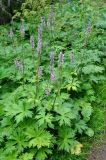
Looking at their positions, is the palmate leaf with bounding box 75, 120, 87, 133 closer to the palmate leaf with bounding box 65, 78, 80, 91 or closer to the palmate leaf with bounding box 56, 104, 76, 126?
the palmate leaf with bounding box 56, 104, 76, 126

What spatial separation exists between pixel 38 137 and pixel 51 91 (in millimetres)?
886

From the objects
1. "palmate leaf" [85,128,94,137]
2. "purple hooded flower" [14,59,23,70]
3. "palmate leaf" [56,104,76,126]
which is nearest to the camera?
"palmate leaf" [56,104,76,126]

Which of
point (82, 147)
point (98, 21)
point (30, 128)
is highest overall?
point (98, 21)

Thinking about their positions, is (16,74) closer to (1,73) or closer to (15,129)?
(1,73)

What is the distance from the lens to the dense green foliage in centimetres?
563

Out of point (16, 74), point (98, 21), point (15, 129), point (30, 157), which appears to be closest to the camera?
point (30, 157)

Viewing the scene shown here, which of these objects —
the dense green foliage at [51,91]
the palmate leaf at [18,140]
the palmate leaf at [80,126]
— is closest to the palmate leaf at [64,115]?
the dense green foliage at [51,91]

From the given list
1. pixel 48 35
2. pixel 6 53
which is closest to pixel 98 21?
pixel 48 35

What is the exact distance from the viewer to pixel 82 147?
5996mm

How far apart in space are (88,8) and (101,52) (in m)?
2.09

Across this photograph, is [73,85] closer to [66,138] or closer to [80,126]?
[80,126]

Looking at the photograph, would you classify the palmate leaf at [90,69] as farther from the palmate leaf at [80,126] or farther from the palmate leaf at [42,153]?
the palmate leaf at [42,153]

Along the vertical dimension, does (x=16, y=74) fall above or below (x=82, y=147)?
above

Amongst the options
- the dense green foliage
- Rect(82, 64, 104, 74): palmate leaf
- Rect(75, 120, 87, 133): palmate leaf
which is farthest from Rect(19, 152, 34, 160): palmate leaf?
Rect(82, 64, 104, 74): palmate leaf
